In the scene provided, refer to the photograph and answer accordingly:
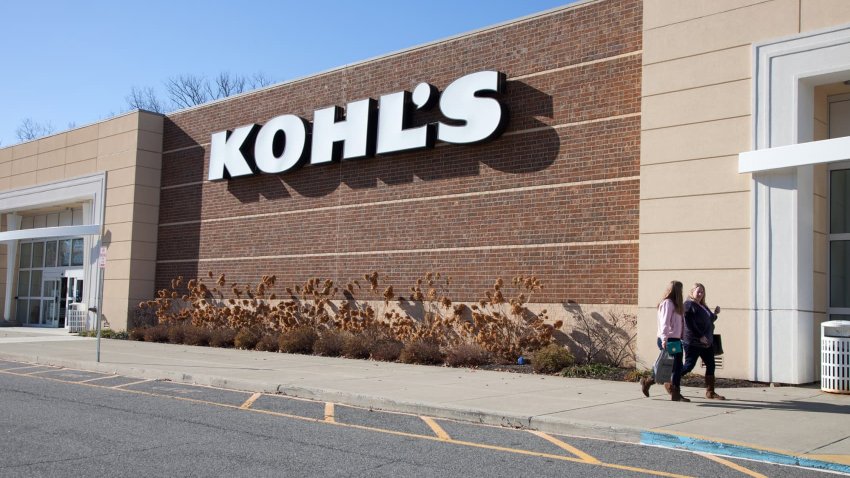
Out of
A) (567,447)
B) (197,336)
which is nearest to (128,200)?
(197,336)

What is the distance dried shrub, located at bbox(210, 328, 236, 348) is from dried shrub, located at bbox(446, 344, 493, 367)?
311 inches

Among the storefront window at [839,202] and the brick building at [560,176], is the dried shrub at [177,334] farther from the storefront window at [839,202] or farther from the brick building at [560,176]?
the storefront window at [839,202]

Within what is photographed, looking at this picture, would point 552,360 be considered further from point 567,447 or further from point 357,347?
point 567,447

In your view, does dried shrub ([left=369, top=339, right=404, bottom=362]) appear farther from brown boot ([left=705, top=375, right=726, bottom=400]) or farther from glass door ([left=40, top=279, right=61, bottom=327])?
glass door ([left=40, top=279, right=61, bottom=327])

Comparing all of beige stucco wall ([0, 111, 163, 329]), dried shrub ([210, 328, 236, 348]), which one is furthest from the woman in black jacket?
beige stucco wall ([0, 111, 163, 329])

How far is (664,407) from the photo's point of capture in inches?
443

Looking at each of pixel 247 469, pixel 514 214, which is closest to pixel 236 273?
pixel 514 214

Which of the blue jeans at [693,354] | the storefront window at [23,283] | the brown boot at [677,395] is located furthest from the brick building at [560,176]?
the storefront window at [23,283]

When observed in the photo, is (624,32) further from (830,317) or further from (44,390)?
(44,390)

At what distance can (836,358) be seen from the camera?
42.7ft

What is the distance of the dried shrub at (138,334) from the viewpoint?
84.2 ft

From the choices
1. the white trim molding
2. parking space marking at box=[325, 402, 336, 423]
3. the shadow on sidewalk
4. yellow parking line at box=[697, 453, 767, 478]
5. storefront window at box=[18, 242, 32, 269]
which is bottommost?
parking space marking at box=[325, 402, 336, 423]

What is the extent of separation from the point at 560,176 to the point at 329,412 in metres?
8.41

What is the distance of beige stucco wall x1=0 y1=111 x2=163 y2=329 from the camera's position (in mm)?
27453
